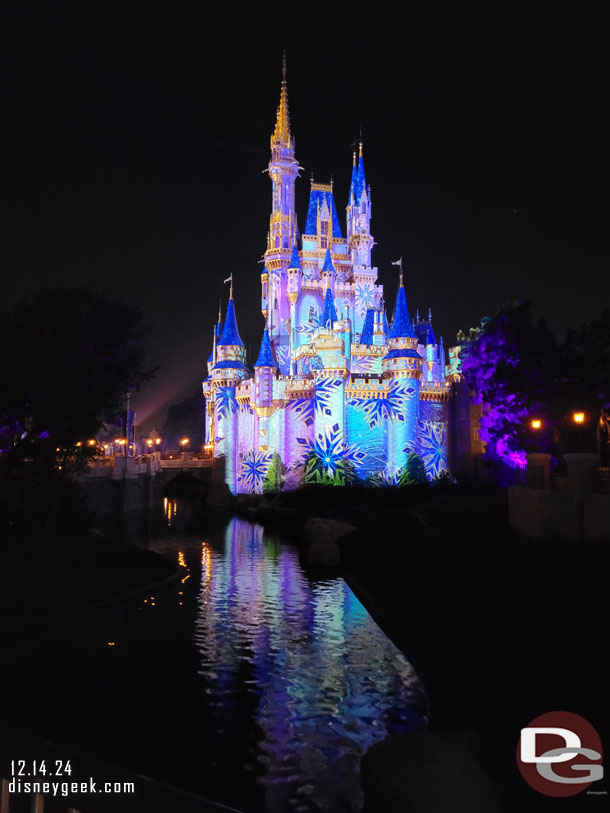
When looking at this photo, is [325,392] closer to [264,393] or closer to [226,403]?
[264,393]

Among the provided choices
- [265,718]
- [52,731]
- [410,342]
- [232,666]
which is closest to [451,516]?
[232,666]

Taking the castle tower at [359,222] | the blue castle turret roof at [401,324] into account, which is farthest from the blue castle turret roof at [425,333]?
the blue castle turret roof at [401,324]

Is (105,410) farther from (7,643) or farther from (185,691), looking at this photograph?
(185,691)

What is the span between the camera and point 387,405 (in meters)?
50.9

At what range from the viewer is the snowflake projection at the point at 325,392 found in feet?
162

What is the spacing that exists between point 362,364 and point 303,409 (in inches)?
318

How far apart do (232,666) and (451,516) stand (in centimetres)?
1695


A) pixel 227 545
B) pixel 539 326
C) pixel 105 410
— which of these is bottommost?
pixel 227 545

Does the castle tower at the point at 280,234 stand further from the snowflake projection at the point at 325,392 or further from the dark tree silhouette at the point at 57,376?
the dark tree silhouette at the point at 57,376

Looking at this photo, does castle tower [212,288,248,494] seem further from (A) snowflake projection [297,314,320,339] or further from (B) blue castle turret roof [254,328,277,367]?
(A) snowflake projection [297,314,320,339]

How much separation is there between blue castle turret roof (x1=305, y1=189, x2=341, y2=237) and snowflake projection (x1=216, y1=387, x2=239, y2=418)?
62.2ft

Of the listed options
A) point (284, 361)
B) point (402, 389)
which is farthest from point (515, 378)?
point (284, 361)

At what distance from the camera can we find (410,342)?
5112cm

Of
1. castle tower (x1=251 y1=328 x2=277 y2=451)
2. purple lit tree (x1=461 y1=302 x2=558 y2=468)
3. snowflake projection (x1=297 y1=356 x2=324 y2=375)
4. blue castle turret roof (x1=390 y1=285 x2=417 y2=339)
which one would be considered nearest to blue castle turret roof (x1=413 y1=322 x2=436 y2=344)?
blue castle turret roof (x1=390 y1=285 x2=417 y2=339)
